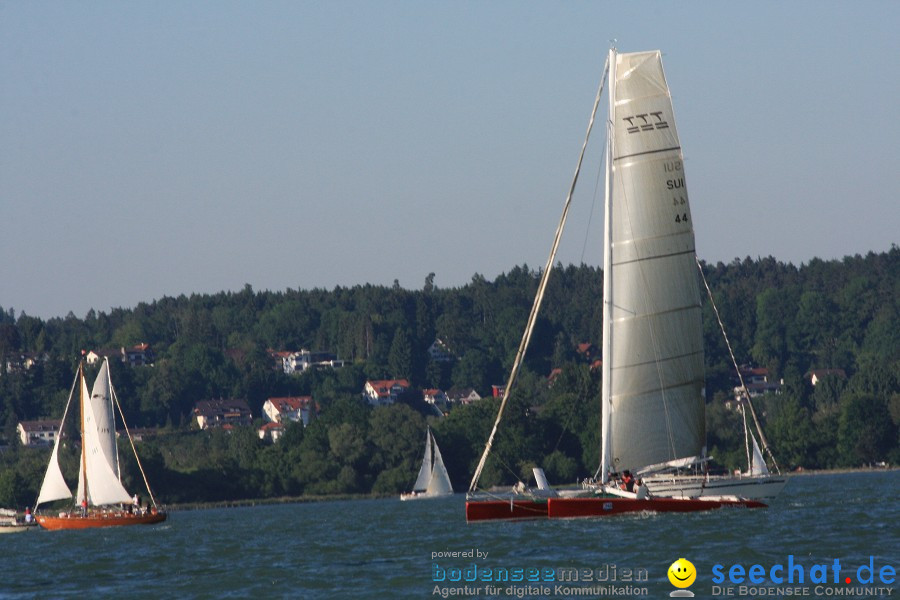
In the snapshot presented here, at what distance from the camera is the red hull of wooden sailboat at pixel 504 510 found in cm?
4531

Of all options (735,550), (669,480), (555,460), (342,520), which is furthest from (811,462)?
(735,550)

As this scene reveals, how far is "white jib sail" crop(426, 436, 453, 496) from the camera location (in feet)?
368

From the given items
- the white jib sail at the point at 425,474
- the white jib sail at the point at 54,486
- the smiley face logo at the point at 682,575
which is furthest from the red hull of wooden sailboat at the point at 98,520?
the smiley face logo at the point at 682,575

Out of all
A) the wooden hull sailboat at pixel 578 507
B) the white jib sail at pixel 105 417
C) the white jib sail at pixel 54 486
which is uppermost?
the white jib sail at pixel 105 417

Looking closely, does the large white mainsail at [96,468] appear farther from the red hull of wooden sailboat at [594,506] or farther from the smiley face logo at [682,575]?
the smiley face logo at [682,575]

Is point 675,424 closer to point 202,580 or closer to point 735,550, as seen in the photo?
point 735,550

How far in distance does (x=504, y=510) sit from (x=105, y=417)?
36748 mm

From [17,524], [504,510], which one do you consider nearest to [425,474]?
[17,524]

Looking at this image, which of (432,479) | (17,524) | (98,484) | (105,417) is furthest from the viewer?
(432,479)

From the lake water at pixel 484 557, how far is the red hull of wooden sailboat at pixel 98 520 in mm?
14915

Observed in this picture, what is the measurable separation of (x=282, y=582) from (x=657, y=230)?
15420mm

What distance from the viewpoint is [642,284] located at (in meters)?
45.9

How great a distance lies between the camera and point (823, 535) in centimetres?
4166

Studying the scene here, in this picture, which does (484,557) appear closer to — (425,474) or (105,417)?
(105,417)
